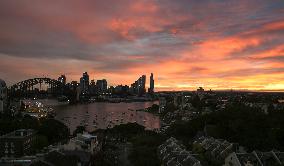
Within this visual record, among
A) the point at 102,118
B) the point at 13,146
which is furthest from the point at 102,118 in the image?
the point at 13,146

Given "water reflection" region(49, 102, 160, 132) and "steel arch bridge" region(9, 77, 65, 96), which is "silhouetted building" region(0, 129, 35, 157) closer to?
"water reflection" region(49, 102, 160, 132)

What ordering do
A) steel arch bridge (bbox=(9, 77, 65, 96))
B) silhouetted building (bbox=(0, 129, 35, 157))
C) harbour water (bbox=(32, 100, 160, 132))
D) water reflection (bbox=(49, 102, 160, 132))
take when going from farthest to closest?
steel arch bridge (bbox=(9, 77, 65, 96))
water reflection (bbox=(49, 102, 160, 132))
harbour water (bbox=(32, 100, 160, 132))
silhouetted building (bbox=(0, 129, 35, 157))

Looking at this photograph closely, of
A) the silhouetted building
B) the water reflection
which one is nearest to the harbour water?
the water reflection

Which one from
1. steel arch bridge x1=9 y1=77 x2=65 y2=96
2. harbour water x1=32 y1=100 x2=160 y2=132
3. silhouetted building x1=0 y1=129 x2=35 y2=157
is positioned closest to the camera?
silhouetted building x1=0 y1=129 x2=35 y2=157

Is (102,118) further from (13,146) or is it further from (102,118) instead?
(13,146)

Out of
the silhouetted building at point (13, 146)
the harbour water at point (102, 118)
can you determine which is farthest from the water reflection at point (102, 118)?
the silhouetted building at point (13, 146)

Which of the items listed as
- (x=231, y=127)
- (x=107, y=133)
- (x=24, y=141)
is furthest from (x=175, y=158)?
(x=107, y=133)

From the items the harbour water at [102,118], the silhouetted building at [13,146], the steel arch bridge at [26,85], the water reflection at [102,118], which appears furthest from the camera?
the steel arch bridge at [26,85]

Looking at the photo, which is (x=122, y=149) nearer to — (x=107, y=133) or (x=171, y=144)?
(x=171, y=144)

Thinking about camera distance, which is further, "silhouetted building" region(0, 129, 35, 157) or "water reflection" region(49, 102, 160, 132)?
"water reflection" region(49, 102, 160, 132)

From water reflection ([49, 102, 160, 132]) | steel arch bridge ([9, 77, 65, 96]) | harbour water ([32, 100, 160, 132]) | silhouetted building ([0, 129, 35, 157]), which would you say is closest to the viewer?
silhouetted building ([0, 129, 35, 157])

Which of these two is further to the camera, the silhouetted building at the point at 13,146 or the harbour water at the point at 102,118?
the harbour water at the point at 102,118

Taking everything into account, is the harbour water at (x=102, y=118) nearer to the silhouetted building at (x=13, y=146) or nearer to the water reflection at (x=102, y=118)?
the water reflection at (x=102, y=118)

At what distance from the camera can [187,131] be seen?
2388 cm
